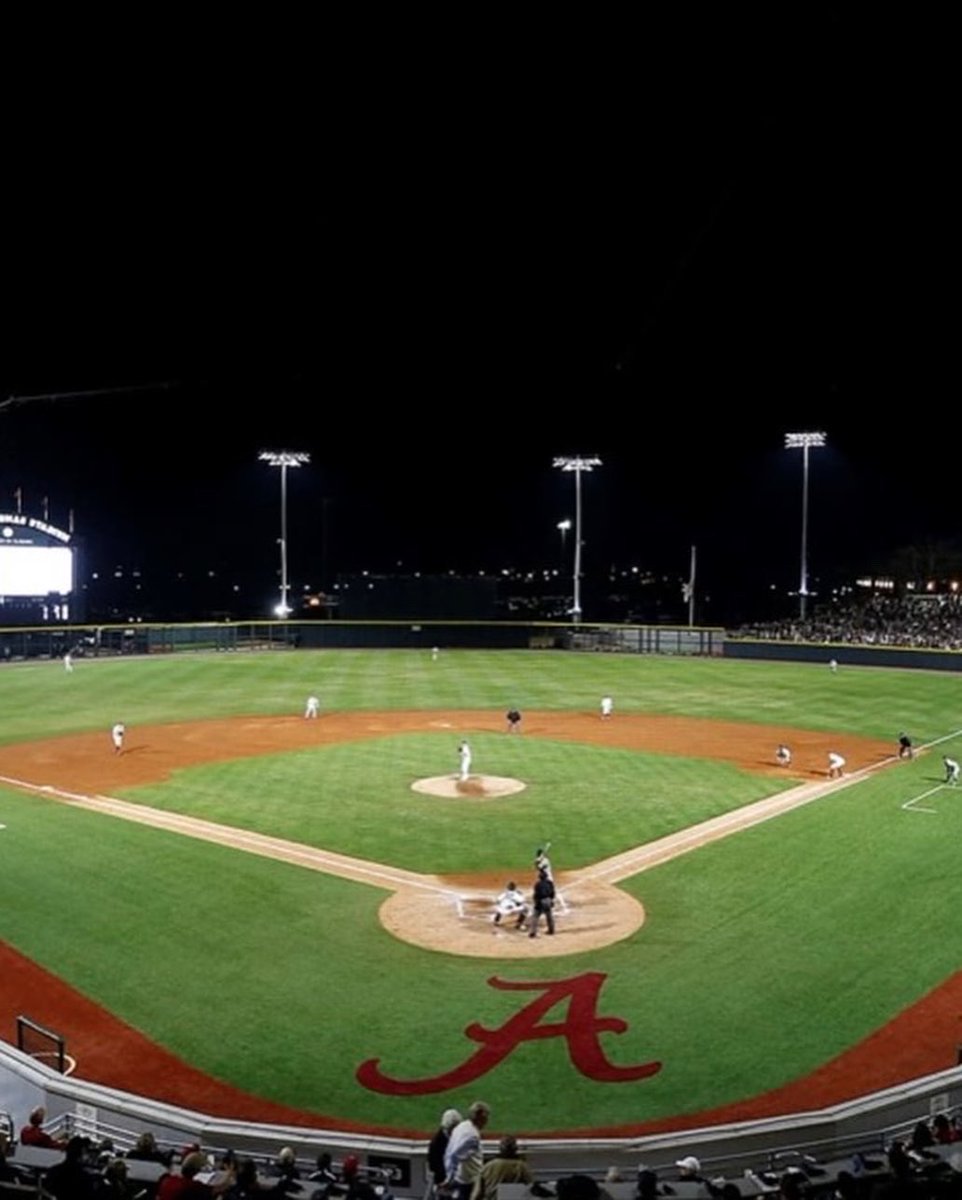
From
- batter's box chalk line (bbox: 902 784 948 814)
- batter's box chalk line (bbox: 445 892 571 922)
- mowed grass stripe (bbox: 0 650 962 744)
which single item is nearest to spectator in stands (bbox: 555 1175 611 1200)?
batter's box chalk line (bbox: 445 892 571 922)

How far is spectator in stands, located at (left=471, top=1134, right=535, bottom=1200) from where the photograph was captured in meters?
7.64

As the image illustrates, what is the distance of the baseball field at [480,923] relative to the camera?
40.9ft

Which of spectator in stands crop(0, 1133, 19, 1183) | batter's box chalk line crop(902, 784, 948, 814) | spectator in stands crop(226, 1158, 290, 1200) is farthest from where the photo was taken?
batter's box chalk line crop(902, 784, 948, 814)

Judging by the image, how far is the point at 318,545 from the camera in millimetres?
127562

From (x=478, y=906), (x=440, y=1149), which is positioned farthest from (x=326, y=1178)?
(x=478, y=906)

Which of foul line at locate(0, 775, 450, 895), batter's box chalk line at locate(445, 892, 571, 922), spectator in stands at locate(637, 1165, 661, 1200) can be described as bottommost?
batter's box chalk line at locate(445, 892, 571, 922)

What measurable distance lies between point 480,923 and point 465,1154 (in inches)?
354

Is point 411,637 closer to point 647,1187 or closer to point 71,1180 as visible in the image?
point 71,1180

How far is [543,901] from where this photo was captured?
17.1 metres

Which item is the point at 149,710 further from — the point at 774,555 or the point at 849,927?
the point at 774,555

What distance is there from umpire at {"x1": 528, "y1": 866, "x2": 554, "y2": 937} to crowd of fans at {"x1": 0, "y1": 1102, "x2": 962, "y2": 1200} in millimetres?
7441

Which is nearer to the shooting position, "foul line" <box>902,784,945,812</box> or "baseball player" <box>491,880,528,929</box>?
"baseball player" <box>491,880,528,929</box>

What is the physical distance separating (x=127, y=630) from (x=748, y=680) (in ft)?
128

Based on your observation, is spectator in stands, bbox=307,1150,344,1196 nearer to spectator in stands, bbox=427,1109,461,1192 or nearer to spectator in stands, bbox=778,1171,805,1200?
spectator in stands, bbox=427,1109,461,1192
